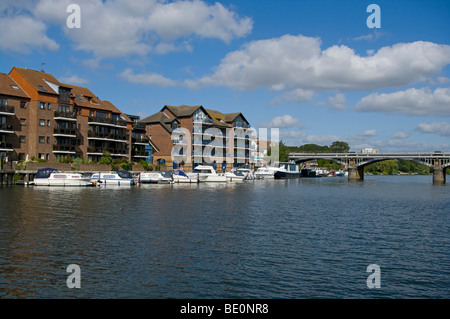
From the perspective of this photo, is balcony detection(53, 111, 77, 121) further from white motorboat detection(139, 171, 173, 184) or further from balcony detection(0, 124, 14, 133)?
white motorboat detection(139, 171, 173, 184)

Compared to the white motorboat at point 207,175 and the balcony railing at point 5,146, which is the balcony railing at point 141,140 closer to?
the white motorboat at point 207,175

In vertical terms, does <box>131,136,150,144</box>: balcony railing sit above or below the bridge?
above

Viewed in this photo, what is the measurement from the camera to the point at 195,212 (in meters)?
41.7

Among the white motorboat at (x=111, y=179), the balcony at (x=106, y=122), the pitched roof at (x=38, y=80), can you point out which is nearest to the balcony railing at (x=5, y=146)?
the pitched roof at (x=38, y=80)

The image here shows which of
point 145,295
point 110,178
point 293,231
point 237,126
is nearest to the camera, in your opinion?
point 145,295

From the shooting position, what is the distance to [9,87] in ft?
280

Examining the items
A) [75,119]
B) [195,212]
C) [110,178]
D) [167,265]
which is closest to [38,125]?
[75,119]

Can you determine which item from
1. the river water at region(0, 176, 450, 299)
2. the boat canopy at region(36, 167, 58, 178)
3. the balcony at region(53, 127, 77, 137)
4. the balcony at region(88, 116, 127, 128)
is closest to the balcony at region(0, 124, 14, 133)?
the balcony at region(53, 127, 77, 137)

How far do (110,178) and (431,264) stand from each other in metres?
68.9

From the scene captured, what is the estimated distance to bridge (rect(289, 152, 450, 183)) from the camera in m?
142

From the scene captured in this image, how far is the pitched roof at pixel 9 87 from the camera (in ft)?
274

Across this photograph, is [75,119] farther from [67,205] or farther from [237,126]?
[237,126]

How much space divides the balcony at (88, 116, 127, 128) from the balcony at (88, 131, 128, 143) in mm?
2473

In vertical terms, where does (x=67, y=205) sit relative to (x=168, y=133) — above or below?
below
